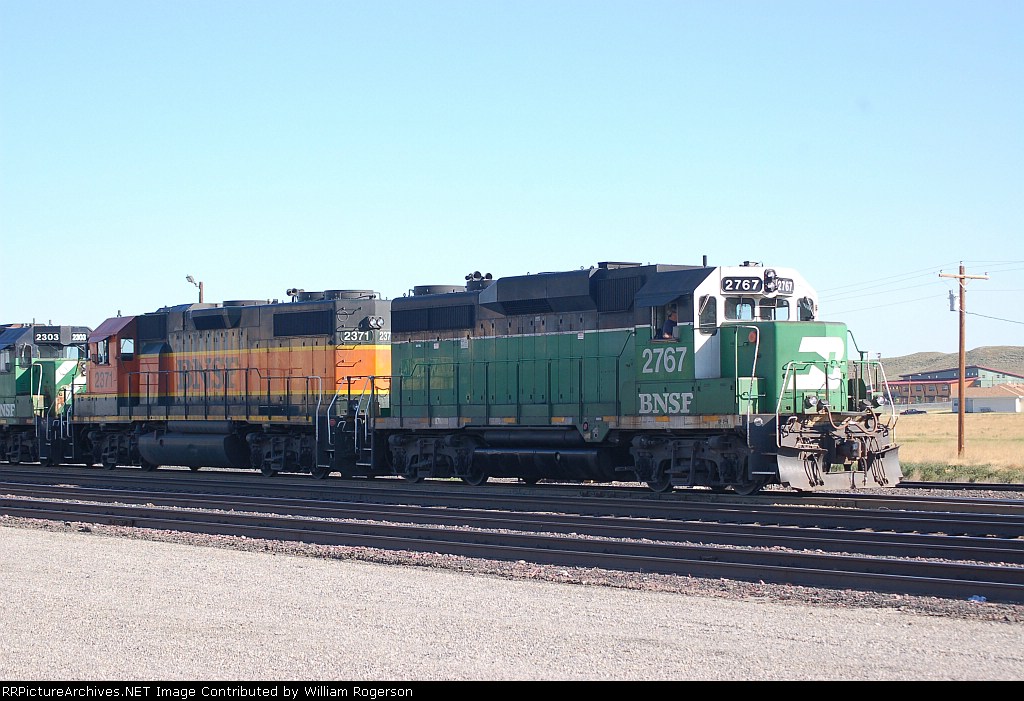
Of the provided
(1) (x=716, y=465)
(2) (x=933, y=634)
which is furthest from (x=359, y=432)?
(2) (x=933, y=634)

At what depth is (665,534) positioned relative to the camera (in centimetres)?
1288

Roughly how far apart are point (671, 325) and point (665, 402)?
110 centimetres

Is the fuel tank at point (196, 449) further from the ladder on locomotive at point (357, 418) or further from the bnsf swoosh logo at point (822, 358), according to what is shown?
the bnsf swoosh logo at point (822, 358)

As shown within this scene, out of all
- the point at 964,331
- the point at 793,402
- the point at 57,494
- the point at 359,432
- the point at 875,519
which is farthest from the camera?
the point at 964,331

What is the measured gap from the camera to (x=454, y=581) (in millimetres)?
10156

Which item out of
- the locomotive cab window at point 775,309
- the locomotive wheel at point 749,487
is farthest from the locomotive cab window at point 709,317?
the locomotive wheel at point 749,487

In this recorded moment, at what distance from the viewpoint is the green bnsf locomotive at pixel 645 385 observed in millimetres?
16609

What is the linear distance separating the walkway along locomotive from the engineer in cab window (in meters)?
0.02

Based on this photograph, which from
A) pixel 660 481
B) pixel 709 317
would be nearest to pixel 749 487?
pixel 660 481

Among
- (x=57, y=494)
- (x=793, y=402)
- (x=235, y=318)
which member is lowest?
(x=57, y=494)

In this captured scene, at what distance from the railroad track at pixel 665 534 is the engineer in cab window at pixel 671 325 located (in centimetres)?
232

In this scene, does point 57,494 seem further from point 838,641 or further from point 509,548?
point 838,641

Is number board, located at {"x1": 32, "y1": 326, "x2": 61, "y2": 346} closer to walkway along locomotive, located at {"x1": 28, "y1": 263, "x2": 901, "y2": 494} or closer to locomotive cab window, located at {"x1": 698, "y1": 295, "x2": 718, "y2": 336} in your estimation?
walkway along locomotive, located at {"x1": 28, "y1": 263, "x2": 901, "y2": 494}
